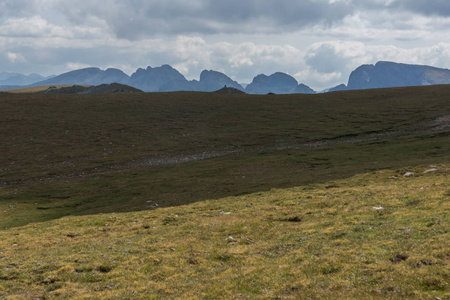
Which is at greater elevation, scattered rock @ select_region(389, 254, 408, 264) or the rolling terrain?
scattered rock @ select_region(389, 254, 408, 264)

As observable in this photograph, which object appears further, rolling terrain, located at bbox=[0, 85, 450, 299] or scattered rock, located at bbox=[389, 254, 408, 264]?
rolling terrain, located at bbox=[0, 85, 450, 299]

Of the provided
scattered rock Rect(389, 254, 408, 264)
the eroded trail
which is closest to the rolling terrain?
scattered rock Rect(389, 254, 408, 264)

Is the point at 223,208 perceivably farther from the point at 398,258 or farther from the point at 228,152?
the point at 228,152

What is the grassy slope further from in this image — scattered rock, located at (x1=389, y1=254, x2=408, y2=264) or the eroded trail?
the eroded trail

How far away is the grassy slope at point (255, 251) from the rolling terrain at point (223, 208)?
0.10m

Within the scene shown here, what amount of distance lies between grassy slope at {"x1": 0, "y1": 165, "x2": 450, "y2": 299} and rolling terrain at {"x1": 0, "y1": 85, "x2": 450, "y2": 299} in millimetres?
101

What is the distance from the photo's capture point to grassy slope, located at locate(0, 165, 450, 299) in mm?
14117

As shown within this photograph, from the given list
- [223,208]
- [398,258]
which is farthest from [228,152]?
[398,258]

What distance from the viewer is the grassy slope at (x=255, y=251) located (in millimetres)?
14117

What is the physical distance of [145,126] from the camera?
98.8 metres

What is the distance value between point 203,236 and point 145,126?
78905mm

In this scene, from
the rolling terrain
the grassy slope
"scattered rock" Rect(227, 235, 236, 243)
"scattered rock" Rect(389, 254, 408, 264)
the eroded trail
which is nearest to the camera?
the grassy slope

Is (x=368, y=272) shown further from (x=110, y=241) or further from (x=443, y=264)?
(x=110, y=241)

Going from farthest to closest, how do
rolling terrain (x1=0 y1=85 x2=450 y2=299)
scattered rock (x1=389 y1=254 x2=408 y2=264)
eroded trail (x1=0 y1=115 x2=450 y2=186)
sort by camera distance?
eroded trail (x1=0 y1=115 x2=450 y2=186) < rolling terrain (x1=0 y1=85 x2=450 y2=299) < scattered rock (x1=389 y1=254 x2=408 y2=264)
